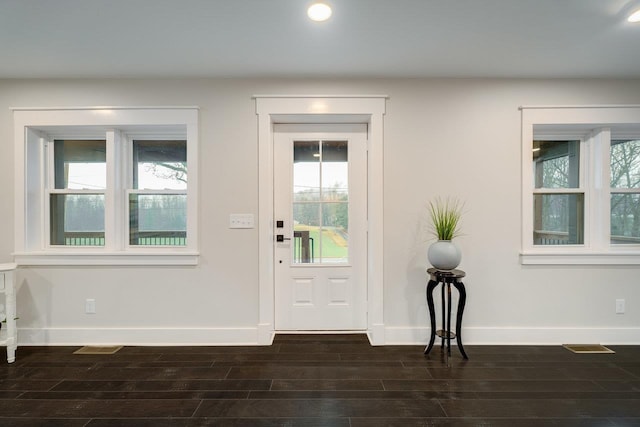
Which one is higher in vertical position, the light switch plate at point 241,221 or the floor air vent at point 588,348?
the light switch plate at point 241,221

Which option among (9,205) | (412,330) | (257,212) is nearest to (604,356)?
(412,330)

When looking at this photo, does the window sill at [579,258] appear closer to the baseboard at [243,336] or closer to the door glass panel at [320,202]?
the baseboard at [243,336]

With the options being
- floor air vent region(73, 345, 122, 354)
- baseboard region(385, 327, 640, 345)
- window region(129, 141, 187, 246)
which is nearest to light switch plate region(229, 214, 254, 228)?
window region(129, 141, 187, 246)

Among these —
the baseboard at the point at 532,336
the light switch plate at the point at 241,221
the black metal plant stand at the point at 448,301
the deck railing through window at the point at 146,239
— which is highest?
the light switch plate at the point at 241,221

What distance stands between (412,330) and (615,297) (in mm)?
1834

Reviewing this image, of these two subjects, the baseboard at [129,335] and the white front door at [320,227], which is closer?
the baseboard at [129,335]

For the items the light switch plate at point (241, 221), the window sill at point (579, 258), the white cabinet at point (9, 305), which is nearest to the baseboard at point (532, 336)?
the window sill at point (579, 258)

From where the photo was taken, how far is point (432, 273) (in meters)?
2.62

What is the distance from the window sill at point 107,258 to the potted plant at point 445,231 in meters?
2.03

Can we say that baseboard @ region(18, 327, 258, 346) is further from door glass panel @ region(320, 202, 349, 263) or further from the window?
door glass panel @ region(320, 202, 349, 263)

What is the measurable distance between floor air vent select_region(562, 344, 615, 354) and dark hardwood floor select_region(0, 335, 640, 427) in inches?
2.8

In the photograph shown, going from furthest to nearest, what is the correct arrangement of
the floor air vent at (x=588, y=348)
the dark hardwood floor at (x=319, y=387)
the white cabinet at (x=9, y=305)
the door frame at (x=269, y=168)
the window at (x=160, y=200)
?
the window at (x=160, y=200) → the door frame at (x=269, y=168) → the floor air vent at (x=588, y=348) → the white cabinet at (x=9, y=305) → the dark hardwood floor at (x=319, y=387)

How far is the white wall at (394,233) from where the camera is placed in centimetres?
287

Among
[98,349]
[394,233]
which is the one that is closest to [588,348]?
[394,233]
